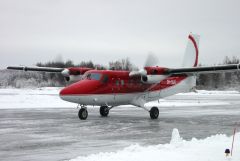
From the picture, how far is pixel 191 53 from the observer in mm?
25094

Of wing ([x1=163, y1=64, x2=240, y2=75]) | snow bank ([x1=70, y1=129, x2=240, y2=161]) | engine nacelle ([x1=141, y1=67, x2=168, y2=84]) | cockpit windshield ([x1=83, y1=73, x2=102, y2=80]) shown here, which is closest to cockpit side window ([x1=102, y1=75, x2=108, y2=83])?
cockpit windshield ([x1=83, y1=73, x2=102, y2=80])

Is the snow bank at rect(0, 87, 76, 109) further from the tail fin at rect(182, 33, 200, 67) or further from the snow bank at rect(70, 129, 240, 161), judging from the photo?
the snow bank at rect(70, 129, 240, 161)

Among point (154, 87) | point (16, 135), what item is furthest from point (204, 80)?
point (16, 135)

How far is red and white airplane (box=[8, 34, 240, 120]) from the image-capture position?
19.3 meters

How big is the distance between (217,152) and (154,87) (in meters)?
13.6

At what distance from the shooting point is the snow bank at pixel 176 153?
324 inches

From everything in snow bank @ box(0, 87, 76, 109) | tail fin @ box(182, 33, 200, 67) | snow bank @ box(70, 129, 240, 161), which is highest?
tail fin @ box(182, 33, 200, 67)

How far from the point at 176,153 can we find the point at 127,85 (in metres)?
12.8

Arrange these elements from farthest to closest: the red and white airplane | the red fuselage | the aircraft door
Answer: the aircraft door < the red and white airplane < the red fuselage

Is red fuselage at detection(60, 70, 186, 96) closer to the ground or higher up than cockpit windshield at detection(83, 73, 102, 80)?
closer to the ground

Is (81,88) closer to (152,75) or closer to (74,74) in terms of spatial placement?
(74,74)

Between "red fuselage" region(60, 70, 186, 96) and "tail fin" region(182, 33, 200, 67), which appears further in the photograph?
"tail fin" region(182, 33, 200, 67)

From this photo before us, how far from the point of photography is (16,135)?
12922 mm

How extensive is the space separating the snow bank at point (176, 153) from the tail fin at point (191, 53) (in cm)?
1459
